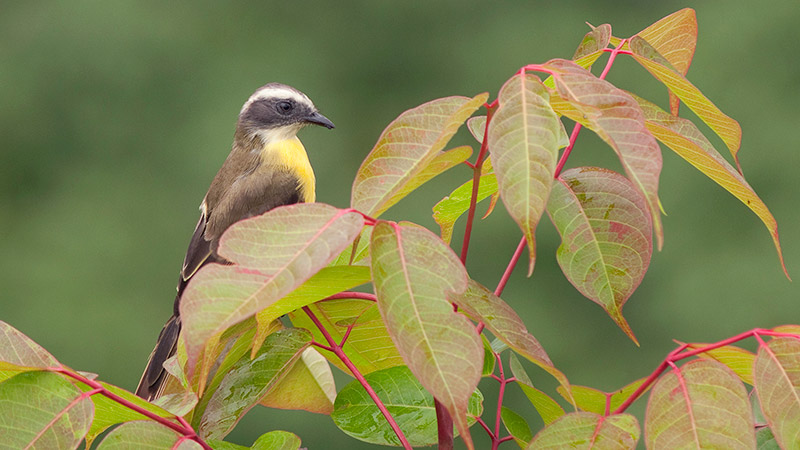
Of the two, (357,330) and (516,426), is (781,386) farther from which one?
(357,330)

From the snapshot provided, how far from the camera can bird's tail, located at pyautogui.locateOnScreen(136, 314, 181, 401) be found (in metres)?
1.29

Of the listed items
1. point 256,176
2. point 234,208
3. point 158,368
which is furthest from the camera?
point 256,176

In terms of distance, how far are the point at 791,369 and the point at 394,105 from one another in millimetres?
6422

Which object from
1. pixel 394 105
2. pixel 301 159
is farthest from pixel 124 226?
pixel 301 159

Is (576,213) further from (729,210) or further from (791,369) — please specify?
(729,210)

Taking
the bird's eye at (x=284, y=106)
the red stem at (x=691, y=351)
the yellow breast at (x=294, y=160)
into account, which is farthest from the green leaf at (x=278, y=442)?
the bird's eye at (x=284, y=106)

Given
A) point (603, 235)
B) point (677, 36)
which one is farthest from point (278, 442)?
point (677, 36)

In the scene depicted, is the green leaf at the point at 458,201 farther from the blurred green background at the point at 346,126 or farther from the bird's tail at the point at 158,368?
the blurred green background at the point at 346,126

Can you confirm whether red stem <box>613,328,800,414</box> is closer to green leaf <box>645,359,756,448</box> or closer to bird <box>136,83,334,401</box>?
green leaf <box>645,359,756,448</box>

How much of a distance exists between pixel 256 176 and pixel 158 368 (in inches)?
27.9

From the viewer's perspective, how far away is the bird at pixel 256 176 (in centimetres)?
173

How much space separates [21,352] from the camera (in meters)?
0.69

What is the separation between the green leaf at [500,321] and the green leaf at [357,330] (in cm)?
14

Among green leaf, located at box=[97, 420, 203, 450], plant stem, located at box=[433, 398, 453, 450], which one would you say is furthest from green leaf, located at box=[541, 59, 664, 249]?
green leaf, located at box=[97, 420, 203, 450]
